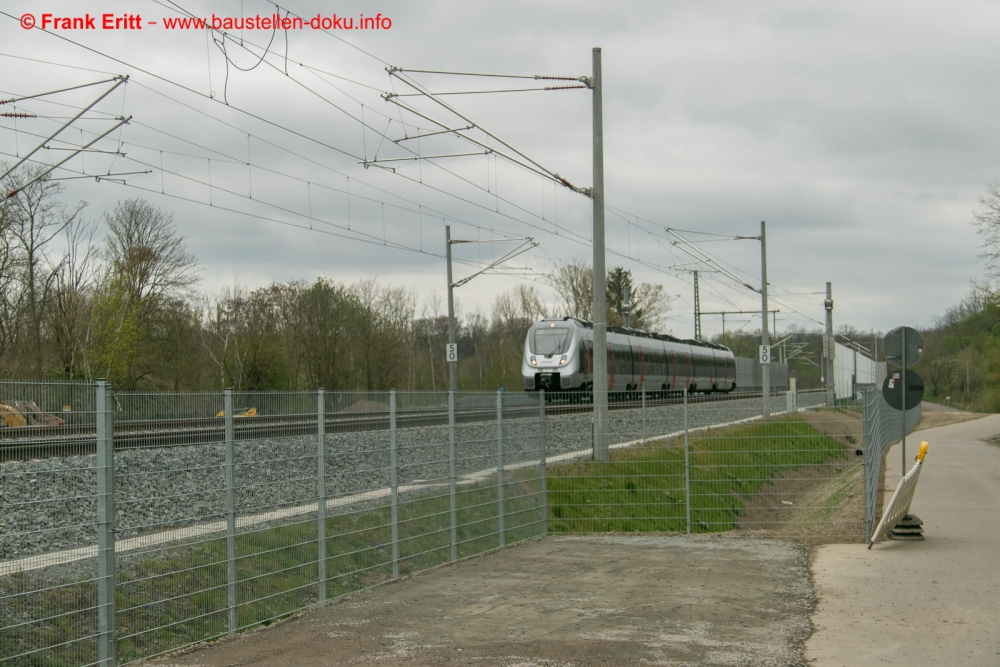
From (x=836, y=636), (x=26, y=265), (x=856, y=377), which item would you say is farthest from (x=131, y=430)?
(x=856, y=377)

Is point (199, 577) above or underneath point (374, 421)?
underneath

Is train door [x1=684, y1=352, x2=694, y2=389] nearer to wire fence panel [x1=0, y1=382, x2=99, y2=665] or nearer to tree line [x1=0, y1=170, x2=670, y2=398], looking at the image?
tree line [x1=0, y1=170, x2=670, y2=398]

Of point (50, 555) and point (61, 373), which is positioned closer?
point (50, 555)

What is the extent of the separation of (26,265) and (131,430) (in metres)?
35.5

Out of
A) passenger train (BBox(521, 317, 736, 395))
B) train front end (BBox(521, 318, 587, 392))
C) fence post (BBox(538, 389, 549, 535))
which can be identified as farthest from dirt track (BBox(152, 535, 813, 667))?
train front end (BBox(521, 318, 587, 392))

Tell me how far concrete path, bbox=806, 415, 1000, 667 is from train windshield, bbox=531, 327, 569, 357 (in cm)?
1884

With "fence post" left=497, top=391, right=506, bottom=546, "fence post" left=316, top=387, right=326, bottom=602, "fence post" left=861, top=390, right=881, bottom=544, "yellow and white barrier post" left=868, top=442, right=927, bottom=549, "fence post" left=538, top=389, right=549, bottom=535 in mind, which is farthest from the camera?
"fence post" left=538, top=389, right=549, bottom=535

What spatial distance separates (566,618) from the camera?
8828 mm

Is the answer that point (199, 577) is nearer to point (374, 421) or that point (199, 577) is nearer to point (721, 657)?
point (374, 421)

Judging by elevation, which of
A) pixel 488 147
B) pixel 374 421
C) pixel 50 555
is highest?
pixel 488 147

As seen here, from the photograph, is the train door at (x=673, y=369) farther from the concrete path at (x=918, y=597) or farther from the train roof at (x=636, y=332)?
the concrete path at (x=918, y=597)

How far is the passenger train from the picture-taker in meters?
35.0

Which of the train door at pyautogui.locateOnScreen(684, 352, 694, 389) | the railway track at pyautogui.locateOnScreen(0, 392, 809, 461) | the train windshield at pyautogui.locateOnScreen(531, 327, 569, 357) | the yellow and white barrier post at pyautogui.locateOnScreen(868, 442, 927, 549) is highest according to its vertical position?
the train windshield at pyautogui.locateOnScreen(531, 327, 569, 357)

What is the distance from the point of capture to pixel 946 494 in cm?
1916
